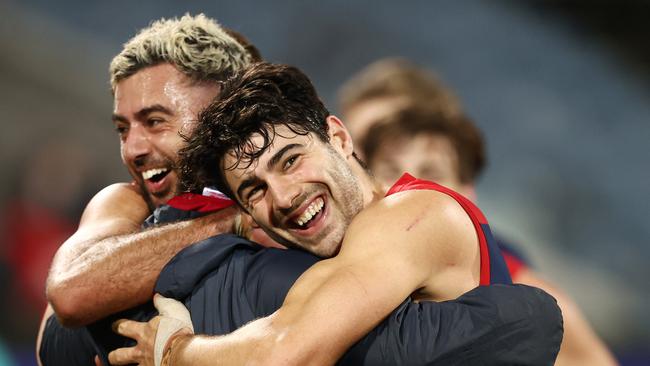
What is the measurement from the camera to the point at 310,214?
2311 millimetres

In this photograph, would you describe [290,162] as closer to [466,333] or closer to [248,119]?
[248,119]

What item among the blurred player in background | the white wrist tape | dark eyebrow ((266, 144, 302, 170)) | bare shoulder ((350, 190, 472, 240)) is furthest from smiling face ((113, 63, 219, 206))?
the blurred player in background

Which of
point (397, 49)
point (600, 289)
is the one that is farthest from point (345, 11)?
point (600, 289)

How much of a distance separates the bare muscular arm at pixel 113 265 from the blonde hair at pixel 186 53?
1.68 feet

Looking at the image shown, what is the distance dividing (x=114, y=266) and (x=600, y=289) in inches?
211

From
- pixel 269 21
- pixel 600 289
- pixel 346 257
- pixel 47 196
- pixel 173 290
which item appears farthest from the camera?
pixel 269 21

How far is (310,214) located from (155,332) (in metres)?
0.49

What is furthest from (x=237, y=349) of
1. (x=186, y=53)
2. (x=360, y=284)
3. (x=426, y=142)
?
(x=426, y=142)

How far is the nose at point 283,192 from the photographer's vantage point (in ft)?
7.48

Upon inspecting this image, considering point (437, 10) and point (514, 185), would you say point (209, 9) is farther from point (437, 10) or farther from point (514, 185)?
point (514, 185)

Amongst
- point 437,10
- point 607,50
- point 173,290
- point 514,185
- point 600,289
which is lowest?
point 600,289

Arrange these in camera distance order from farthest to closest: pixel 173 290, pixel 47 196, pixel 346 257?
pixel 47 196 < pixel 173 290 < pixel 346 257

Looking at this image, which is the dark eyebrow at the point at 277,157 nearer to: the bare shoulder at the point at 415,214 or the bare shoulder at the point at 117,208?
the bare shoulder at the point at 415,214

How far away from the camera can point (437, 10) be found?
788cm
